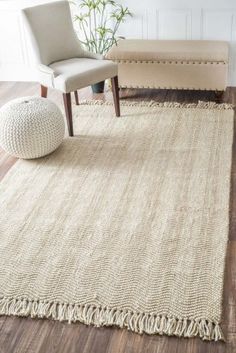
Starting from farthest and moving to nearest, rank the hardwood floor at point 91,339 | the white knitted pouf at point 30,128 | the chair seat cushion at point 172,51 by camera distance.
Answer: the chair seat cushion at point 172,51
the white knitted pouf at point 30,128
the hardwood floor at point 91,339

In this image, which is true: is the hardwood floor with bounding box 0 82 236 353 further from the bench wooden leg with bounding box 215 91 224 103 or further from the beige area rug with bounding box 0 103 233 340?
the bench wooden leg with bounding box 215 91 224 103

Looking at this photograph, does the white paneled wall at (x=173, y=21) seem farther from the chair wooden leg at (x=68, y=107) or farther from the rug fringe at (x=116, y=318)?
the rug fringe at (x=116, y=318)

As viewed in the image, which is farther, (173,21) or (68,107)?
(173,21)

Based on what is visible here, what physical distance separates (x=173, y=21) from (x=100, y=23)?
57cm

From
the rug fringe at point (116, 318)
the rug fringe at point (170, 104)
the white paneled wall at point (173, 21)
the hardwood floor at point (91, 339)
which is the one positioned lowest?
the hardwood floor at point (91, 339)

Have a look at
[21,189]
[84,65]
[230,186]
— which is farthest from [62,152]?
[230,186]

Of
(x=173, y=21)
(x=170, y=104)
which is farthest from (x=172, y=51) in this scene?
(x=173, y=21)

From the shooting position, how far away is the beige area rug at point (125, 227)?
179 centimetres

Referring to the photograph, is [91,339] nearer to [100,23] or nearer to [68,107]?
[68,107]

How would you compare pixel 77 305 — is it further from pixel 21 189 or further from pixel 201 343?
pixel 21 189

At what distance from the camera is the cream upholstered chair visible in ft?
9.89

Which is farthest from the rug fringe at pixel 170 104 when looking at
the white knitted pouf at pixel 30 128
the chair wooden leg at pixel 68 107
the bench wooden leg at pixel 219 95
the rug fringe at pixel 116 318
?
Result: the rug fringe at pixel 116 318

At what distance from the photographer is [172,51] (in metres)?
3.38

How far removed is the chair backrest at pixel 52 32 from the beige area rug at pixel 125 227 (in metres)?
0.51
